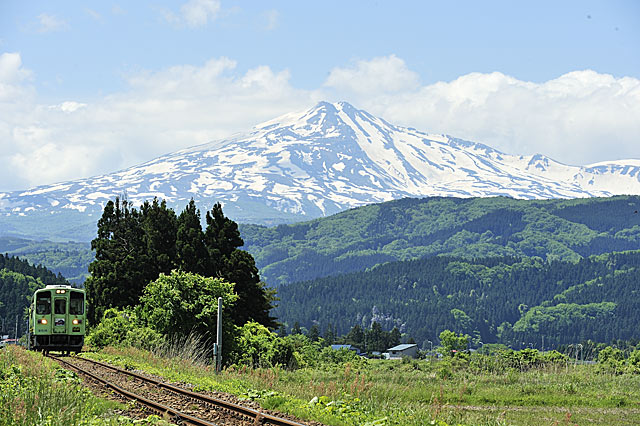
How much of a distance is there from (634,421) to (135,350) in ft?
69.6

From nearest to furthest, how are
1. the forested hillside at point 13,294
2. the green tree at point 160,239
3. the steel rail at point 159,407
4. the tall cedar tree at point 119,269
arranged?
the steel rail at point 159,407 < the tall cedar tree at point 119,269 < the green tree at point 160,239 < the forested hillside at point 13,294

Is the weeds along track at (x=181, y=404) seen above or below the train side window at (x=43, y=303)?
below

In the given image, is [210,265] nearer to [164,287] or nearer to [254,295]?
[254,295]

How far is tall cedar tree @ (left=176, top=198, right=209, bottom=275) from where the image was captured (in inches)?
2286

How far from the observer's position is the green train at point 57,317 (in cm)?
3659

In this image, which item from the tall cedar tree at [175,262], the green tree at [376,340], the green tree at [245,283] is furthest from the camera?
the green tree at [376,340]

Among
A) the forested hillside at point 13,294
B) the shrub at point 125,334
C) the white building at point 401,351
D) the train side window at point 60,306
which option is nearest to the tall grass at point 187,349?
the shrub at point 125,334

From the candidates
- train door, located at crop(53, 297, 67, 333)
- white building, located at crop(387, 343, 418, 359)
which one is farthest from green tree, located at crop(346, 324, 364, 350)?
train door, located at crop(53, 297, 67, 333)

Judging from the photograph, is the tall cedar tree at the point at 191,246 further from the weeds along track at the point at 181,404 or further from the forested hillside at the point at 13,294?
the forested hillside at the point at 13,294

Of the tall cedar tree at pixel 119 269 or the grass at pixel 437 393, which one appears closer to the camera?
the grass at pixel 437 393

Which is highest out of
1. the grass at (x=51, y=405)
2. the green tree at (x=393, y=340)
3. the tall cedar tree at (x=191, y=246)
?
the tall cedar tree at (x=191, y=246)

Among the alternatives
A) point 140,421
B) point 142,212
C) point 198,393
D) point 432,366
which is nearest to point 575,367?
point 432,366

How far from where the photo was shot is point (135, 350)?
113ft

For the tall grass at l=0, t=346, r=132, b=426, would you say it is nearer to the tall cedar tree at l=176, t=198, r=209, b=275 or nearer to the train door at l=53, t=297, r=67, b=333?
the train door at l=53, t=297, r=67, b=333
